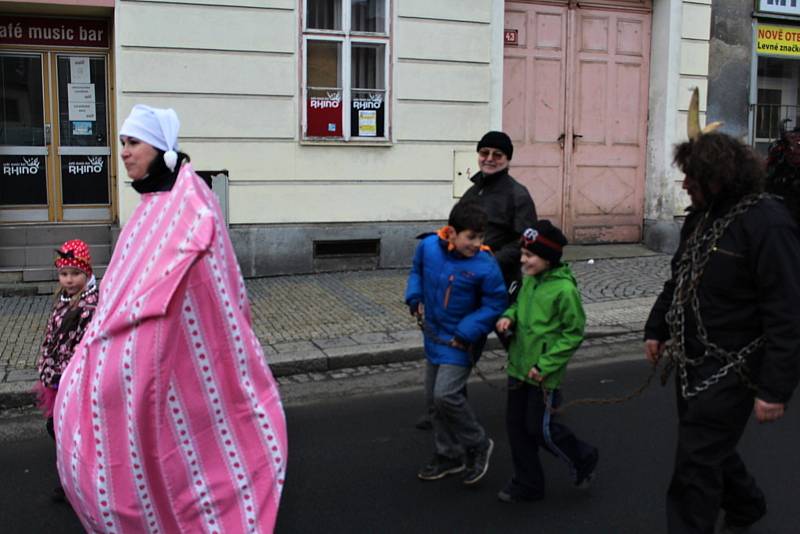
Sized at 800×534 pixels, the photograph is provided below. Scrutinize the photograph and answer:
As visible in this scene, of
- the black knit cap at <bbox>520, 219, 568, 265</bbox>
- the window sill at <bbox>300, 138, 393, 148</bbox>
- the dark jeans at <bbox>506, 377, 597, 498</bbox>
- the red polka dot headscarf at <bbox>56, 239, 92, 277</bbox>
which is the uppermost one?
the window sill at <bbox>300, 138, 393, 148</bbox>

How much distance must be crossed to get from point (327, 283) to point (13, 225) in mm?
3865

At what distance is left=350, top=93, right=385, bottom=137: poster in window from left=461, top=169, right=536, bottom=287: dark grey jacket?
224 inches

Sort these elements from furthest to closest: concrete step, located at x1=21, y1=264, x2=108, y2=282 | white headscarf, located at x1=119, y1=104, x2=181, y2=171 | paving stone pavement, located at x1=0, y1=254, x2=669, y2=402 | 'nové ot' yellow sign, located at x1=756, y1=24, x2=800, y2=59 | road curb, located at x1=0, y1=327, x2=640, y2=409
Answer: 'nové ot' yellow sign, located at x1=756, y1=24, x2=800, y2=59 → concrete step, located at x1=21, y1=264, x2=108, y2=282 → paving stone pavement, located at x1=0, y1=254, x2=669, y2=402 → road curb, located at x1=0, y1=327, x2=640, y2=409 → white headscarf, located at x1=119, y1=104, x2=181, y2=171

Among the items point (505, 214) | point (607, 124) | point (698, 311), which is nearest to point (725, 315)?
point (698, 311)

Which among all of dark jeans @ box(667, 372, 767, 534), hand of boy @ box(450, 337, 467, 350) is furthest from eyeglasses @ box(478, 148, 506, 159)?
dark jeans @ box(667, 372, 767, 534)

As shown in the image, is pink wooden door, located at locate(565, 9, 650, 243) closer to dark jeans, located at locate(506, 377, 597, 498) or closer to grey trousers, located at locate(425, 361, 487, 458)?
grey trousers, located at locate(425, 361, 487, 458)

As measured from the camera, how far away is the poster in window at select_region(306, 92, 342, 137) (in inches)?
420

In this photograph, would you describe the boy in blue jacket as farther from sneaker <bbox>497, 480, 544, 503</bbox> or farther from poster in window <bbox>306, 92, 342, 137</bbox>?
poster in window <bbox>306, 92, 342, 137</bbox>

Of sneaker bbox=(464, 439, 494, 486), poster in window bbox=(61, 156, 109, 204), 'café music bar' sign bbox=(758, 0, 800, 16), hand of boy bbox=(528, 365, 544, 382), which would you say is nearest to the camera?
hand of boy bbox=(528, 365, 544, 382)

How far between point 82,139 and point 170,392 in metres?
8.85

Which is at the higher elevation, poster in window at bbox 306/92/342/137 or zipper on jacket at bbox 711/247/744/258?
poster in window at bbox 306/92/342/137

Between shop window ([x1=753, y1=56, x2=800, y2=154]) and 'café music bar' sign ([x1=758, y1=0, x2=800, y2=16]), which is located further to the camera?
shop window ([x1=753, y1=56, x2=800, y2=154])

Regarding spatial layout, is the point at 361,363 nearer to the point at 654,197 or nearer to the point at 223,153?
the point at 223,153

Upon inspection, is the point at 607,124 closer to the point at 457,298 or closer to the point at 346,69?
the point at 346,69
